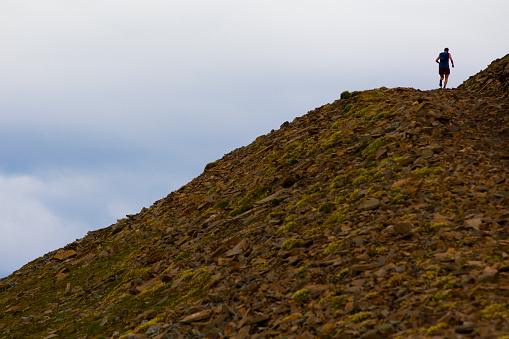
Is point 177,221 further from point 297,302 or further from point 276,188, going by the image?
point 297,302

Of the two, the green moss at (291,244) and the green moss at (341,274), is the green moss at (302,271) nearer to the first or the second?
the green moss at (341,274)

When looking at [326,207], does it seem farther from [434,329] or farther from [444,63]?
[444,63]

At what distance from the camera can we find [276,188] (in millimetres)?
24859

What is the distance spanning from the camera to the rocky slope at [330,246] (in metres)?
11.9

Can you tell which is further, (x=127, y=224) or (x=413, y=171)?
(x=127, y=224)

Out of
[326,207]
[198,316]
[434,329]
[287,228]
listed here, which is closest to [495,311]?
[434,329]

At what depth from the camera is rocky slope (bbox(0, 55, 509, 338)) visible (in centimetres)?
1188

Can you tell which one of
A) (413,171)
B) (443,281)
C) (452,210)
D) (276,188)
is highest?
(276,188)

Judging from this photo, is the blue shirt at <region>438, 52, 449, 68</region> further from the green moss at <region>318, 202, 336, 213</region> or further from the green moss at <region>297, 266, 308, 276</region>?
the green moss at <region>297, 266, 308, 276</region>

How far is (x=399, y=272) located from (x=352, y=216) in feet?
15.2

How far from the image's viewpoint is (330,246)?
15.6 meters

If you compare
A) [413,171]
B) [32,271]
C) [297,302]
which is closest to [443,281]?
[297,302]

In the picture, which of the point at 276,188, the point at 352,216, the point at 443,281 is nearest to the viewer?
the point at 443,281

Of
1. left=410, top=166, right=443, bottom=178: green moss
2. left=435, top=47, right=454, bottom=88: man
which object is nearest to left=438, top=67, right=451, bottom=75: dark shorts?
left=435, top=47, right=454, bottom=88: man
